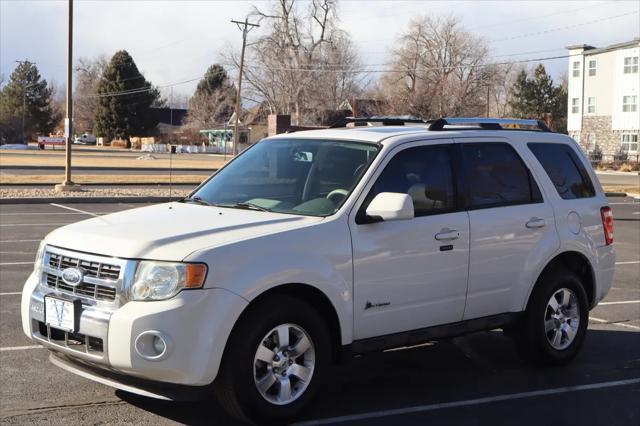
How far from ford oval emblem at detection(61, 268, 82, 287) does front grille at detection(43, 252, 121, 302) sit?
21mm

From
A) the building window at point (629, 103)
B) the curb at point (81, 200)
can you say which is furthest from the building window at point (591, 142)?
the curb at point (81, 200)

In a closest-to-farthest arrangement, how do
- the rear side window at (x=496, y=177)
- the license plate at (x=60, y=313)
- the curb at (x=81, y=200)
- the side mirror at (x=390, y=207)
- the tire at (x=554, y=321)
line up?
the license plate at (x=60, y=313), the side mirror at (x=390, y=207), the rear side window at (x=496, y=177), the tire at (x=554, y=321), the curb at (x=81, y=200)

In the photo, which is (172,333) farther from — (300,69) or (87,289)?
(300,69)

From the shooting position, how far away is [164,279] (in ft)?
15.0

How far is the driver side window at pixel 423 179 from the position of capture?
568cm

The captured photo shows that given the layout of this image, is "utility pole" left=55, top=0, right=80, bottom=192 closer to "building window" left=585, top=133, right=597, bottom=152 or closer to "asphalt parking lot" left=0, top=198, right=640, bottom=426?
"asphalt parking lot" left=0, top=198, right=640, bottom=426

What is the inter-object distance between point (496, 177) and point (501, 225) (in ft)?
1.43

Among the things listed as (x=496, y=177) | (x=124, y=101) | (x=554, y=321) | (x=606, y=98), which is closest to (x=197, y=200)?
(x=496, y=177)

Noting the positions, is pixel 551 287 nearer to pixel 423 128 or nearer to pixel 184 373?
pixel 423 128

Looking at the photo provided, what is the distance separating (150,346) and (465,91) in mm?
70709

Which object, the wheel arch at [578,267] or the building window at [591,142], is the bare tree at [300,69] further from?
the wheel arch at [578,267]

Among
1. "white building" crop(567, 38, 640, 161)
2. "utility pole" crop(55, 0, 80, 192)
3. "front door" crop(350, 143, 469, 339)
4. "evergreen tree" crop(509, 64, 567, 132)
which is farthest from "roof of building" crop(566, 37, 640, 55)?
"front door" crop(350, 143, 469, 339)

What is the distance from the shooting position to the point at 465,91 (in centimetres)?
7281

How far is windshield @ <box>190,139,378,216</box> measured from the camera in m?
5.59
